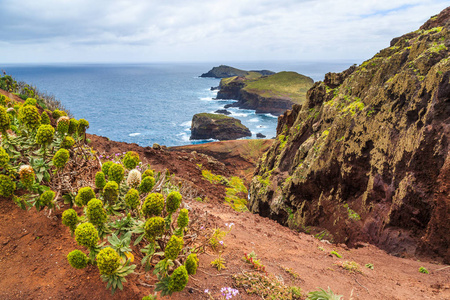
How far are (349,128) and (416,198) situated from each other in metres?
5.17

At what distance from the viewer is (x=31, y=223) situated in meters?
4.38

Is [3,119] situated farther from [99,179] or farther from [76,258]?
[76,258]

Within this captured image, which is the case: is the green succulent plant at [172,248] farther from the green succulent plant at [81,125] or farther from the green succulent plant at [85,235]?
the green succulent plant at [81,125]

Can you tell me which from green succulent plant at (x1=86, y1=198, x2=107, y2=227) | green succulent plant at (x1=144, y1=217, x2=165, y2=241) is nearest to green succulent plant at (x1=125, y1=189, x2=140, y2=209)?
green succulent plant at (x1=86, y1=198, x2=107, y2=227)

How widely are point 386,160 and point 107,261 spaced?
462 inches

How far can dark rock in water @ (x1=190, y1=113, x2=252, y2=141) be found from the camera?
73.1 m

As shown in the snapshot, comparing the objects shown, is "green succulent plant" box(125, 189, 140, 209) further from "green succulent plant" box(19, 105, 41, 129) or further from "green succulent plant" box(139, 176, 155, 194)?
"green succulent plant" box(19, 105, 41, 129)

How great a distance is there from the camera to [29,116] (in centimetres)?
436

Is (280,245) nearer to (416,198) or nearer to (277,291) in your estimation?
(277,291)

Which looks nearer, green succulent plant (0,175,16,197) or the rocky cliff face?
green succulent plant (0,175,16,197)

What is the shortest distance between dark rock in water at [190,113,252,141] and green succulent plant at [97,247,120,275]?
70336 millimetres

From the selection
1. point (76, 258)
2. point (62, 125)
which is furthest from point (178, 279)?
point (62, 125)

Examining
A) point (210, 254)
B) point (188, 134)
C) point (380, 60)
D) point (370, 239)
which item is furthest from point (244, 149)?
point (210, 254)

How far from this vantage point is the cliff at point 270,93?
346 feet
